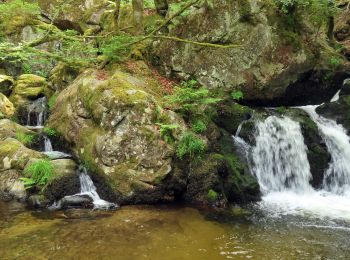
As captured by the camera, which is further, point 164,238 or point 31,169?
point 31,169

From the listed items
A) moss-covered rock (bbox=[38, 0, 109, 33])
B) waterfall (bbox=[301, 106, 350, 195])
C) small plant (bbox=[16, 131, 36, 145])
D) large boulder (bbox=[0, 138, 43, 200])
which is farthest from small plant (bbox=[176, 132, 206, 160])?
moss-covered rock (bbox=[38, 0, 109, 33])

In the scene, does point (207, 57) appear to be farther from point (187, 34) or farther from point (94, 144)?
point (94, 144)

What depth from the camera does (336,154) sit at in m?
11.8

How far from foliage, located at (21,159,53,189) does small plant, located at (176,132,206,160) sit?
3416mm

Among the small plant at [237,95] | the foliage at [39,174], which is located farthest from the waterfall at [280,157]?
the foliage at [39,174]

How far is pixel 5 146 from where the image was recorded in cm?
1091

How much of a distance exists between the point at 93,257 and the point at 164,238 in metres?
1.50

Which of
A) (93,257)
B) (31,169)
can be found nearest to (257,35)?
(31,169)

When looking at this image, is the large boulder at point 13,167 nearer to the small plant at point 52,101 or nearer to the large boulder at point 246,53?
the small plant at point 52,101

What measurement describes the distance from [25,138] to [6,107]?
3.30 meters

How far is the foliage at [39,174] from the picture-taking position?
9.61 m

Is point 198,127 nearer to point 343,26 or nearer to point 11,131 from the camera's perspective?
point 11,131

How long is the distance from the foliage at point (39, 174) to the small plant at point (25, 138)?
7.27ft

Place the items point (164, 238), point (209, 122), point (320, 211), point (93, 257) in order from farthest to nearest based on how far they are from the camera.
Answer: point (209, 122) → point (320, 211) → point (164, 238) → point (93, 257)
